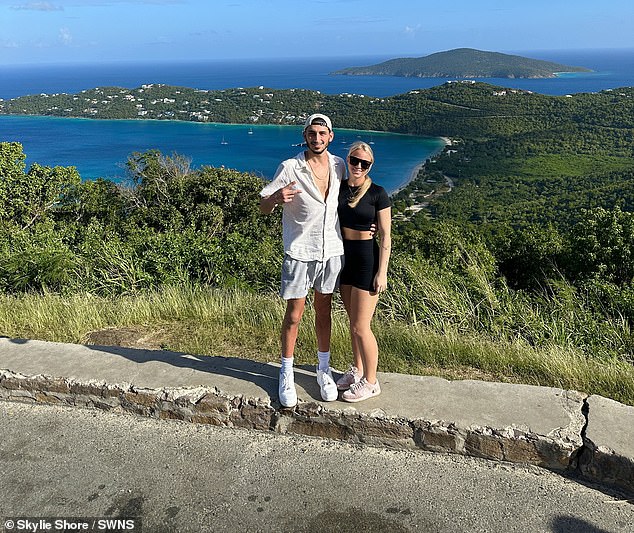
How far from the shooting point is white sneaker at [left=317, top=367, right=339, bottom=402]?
8.83 feet

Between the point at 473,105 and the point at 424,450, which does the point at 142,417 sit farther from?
the point at 473,105

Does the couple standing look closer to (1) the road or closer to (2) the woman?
(2) the woman

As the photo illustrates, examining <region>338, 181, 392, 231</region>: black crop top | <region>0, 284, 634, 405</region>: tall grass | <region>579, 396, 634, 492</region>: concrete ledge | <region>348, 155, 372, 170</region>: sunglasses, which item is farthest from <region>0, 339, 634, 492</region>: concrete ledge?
<region>348, 155, 372, 170</region>: sunglasses

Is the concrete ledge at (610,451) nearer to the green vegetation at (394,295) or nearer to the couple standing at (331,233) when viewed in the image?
the green vegetation at (394,295)

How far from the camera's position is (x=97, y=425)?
9.17 feet

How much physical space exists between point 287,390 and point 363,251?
806mm

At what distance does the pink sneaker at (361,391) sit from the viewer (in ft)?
8.77

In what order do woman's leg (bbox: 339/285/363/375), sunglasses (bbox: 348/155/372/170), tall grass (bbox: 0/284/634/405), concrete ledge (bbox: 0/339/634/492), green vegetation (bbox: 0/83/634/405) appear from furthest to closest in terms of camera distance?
green vegetation (bbox: 0/83/634/405), tall grass (bbox: 0/284/634/405), woman's leg (bbox: 339/285/363/375), sunglasses (bbox: 348/155/372/170), concrete ledge (bbox: 0/339/634/492)

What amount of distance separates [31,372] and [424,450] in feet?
7.35

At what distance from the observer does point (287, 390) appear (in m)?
2.71

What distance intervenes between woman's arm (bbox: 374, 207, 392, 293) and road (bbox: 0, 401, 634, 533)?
2.65 ft

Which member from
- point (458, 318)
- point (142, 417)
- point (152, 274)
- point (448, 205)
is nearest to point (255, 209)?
point (152, 274)

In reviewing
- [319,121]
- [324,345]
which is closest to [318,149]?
[319,121]

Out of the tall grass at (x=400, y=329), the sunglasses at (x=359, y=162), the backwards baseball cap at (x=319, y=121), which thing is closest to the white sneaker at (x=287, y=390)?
the tall grass at (x=400, y=329)
